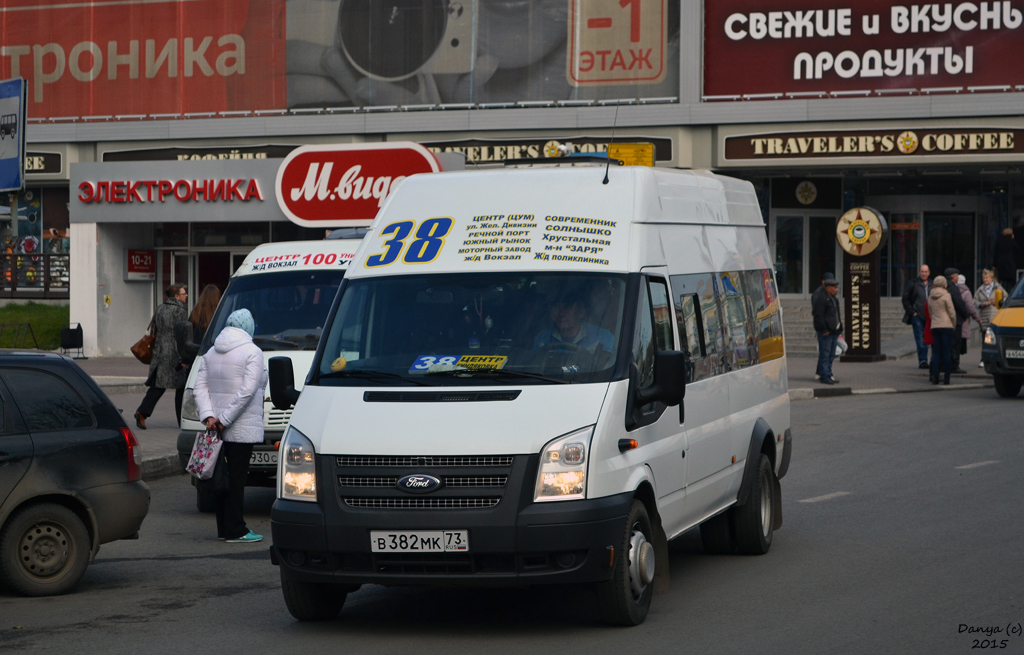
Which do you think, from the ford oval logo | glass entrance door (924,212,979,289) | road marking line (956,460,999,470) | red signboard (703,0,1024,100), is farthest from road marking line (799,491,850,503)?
glass entrance door (924,212,979,289)

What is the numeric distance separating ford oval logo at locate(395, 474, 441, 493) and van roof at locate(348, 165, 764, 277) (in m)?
1.42

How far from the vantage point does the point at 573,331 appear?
698cm

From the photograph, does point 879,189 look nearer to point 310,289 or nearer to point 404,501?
point 310,289

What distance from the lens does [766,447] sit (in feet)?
30.5

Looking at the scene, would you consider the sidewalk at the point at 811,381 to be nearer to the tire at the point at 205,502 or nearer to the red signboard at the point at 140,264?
the red signboard at the point at 140,264

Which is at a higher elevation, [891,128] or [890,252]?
[891,128]

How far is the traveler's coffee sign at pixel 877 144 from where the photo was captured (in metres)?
30.7

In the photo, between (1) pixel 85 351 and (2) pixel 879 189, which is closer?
(1) pixel 85 351

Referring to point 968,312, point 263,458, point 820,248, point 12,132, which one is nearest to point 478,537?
point 263,458

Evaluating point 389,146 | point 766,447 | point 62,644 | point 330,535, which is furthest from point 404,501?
point 389,146

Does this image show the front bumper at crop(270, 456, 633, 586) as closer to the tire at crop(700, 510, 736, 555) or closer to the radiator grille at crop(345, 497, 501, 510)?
the radiator grille at crop(345, 497, 501, 510)

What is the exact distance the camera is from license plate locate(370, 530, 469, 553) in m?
6.28

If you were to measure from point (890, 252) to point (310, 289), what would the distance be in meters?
26.7

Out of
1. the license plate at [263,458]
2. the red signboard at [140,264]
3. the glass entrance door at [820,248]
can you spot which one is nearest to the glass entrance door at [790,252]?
the glass entrance door at [820,248]
